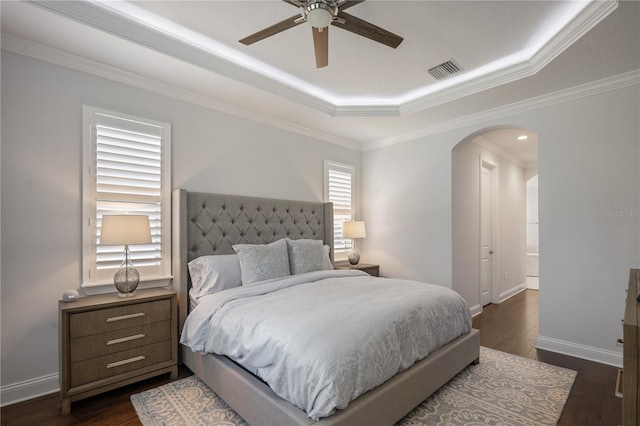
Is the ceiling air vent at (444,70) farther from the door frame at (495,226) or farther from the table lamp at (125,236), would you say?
the table lamp at (125,236)

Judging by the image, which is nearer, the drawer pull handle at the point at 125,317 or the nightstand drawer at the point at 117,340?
the nightstand drawer at the point at 117,340

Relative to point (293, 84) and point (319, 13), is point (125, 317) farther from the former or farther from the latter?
point (293, 84)

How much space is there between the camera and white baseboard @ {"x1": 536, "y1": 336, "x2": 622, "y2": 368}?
289 centimetres

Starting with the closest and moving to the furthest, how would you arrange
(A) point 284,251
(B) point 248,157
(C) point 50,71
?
(C) point 50,71 → (A) point 284,251 → (B) point 248,157

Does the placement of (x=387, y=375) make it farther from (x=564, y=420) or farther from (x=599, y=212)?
(x=599, y=212)

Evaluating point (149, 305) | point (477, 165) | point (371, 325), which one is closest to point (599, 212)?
point (477, 165)

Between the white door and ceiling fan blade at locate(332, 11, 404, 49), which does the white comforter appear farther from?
the white door

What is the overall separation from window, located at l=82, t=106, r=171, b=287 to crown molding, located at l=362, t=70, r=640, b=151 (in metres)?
3.29

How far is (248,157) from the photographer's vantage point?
12.3 ft

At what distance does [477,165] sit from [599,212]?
1.97m

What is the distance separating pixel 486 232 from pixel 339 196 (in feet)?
8.28

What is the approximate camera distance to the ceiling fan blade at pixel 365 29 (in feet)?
6.32

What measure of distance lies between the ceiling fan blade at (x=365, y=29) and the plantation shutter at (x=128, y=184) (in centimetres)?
202

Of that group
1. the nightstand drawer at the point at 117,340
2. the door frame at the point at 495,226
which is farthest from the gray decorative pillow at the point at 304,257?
the door frame at the point at 495,226
